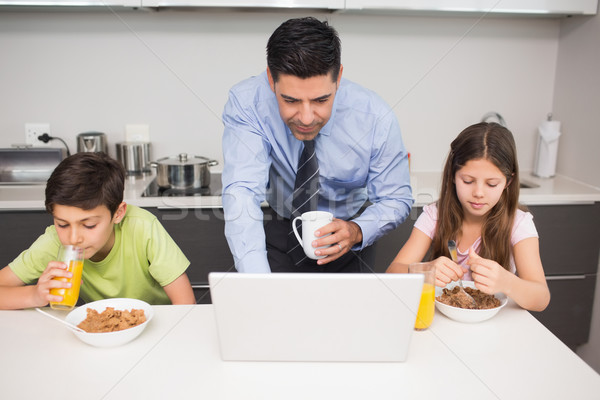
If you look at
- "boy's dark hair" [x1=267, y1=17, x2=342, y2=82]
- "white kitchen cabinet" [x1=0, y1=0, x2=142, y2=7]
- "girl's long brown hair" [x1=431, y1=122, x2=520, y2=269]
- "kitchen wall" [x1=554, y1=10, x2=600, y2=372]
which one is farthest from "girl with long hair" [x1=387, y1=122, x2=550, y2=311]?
"white kitchen cabinet" [x1=0, y1=0, x2=142, y2=7]

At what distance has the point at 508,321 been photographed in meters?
1.23

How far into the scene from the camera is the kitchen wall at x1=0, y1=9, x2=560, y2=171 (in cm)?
253

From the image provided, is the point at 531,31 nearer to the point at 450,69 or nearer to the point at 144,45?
the point at 450,69

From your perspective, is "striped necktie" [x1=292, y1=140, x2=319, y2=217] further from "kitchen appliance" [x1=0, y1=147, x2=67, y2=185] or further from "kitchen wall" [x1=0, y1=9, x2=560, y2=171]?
"kitchen appliance" [x1=0, y1=147, x2=67, y2=185]

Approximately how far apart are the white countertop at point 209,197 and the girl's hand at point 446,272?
106 cm

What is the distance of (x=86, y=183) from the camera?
1368 mm

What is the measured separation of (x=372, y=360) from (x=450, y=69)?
1972 mm

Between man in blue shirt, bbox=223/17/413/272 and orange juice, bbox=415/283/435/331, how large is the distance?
296mm

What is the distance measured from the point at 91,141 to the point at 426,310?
1.89 m

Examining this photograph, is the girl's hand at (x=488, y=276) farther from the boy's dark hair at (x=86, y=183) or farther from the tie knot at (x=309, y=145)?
the boy's dark hair at (x=86, y=183)

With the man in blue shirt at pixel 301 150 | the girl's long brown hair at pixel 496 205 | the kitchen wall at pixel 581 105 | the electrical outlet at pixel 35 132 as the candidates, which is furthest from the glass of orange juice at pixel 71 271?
the kitchen wall at pixel 581 105

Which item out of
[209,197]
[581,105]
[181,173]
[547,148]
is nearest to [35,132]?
[181,173]

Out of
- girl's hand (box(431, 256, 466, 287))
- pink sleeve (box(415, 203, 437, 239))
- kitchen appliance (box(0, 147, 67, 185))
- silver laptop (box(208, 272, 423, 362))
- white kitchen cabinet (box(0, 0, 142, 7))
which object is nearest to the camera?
silver laptop (box(208, 272, 423, 362))

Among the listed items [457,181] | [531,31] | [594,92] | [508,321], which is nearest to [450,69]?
[531,31]
